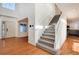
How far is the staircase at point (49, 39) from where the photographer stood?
1.59 metres

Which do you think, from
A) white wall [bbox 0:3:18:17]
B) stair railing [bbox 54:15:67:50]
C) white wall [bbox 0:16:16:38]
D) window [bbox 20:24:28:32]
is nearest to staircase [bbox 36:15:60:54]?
stair railing [bbox 54:15:67:50]

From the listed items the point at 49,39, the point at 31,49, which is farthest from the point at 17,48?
the point at 49,39

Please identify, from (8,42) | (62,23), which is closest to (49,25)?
(62,23)

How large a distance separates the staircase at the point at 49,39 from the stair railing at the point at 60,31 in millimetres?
54

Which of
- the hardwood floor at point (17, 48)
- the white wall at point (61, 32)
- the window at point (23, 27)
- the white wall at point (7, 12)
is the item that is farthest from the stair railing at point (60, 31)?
the white wall at point (7, 12)

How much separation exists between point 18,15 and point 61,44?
34.6 inches

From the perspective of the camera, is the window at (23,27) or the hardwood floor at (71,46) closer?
the hardwood floor at (71,46)

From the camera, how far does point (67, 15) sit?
164 centimetres

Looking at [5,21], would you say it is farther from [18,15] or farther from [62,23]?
[62,23]

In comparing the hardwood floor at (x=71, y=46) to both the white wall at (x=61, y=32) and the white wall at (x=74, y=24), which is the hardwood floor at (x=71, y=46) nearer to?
the white wall at (x=61, y=32)

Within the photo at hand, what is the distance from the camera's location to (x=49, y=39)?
1.64 meters

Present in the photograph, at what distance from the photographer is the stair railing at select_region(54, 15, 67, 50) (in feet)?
5.24
